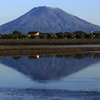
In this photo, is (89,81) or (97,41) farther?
(97,41)

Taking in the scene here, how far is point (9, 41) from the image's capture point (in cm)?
10675

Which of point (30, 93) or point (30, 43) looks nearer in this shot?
point (30, 93)

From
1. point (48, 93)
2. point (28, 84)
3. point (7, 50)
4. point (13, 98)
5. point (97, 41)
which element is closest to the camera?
point (13, 98)

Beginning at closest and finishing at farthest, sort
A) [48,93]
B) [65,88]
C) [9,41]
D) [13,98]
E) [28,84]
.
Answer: [13,98] → [48,93] → [65,88] → [28,84] → [9,41]

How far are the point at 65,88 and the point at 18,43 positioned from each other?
87298 mm

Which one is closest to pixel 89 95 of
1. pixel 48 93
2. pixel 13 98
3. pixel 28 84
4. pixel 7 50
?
pixel 48 93

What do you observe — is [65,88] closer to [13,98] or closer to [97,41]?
[13,98]

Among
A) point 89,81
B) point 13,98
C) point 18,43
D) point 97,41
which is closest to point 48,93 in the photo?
point 13,98

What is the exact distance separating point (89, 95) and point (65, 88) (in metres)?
2.88

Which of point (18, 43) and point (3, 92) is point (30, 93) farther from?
point (18, 43)

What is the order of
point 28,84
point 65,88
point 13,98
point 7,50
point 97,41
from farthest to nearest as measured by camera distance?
1. point 97,41
2. point 7,50
3. point 28,84
4. point 65,88
5. point 13,98

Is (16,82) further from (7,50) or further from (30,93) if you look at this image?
(7,50)

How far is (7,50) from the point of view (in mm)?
63656

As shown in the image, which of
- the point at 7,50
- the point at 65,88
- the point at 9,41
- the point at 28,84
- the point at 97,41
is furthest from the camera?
the point at 97,41
